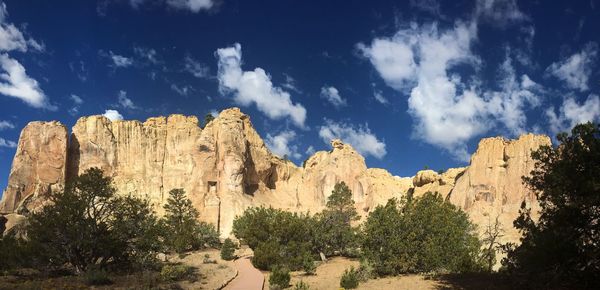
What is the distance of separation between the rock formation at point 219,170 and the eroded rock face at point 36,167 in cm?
15

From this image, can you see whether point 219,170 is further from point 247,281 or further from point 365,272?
point 365,272

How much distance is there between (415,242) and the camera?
28.7 m

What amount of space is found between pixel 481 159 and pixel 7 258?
7097cm

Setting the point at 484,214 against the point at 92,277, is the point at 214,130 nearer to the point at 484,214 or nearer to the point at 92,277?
the point at 484,214

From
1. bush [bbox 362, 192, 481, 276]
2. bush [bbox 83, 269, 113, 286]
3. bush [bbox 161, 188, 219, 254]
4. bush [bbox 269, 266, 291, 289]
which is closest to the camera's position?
bush [bbox 83, 269, 113, 286]

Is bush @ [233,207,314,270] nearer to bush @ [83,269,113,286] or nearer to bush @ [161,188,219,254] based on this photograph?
bush @ [161,188,219,254]

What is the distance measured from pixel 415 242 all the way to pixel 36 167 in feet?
232

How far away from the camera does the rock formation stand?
243 ft

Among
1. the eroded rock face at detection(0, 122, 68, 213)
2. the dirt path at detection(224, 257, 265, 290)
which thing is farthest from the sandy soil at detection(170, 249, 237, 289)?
the eroded rock face at detection(0, 122, 68, 213)

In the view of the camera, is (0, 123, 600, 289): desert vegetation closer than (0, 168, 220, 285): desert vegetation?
Yes

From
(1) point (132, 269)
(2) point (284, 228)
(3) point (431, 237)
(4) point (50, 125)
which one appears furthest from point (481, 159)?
(4) point (50, 125)

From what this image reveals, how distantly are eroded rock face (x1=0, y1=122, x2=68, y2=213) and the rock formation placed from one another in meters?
0.15

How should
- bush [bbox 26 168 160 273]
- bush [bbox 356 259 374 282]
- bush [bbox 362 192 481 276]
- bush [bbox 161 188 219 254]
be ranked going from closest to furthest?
bush [bbox 356 259 374 282]
bush [bbox 26 168 160 273]
bush [bbox 362 192 481 276]
bush [bbox 161 188 219 254]

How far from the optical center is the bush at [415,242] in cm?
2789
